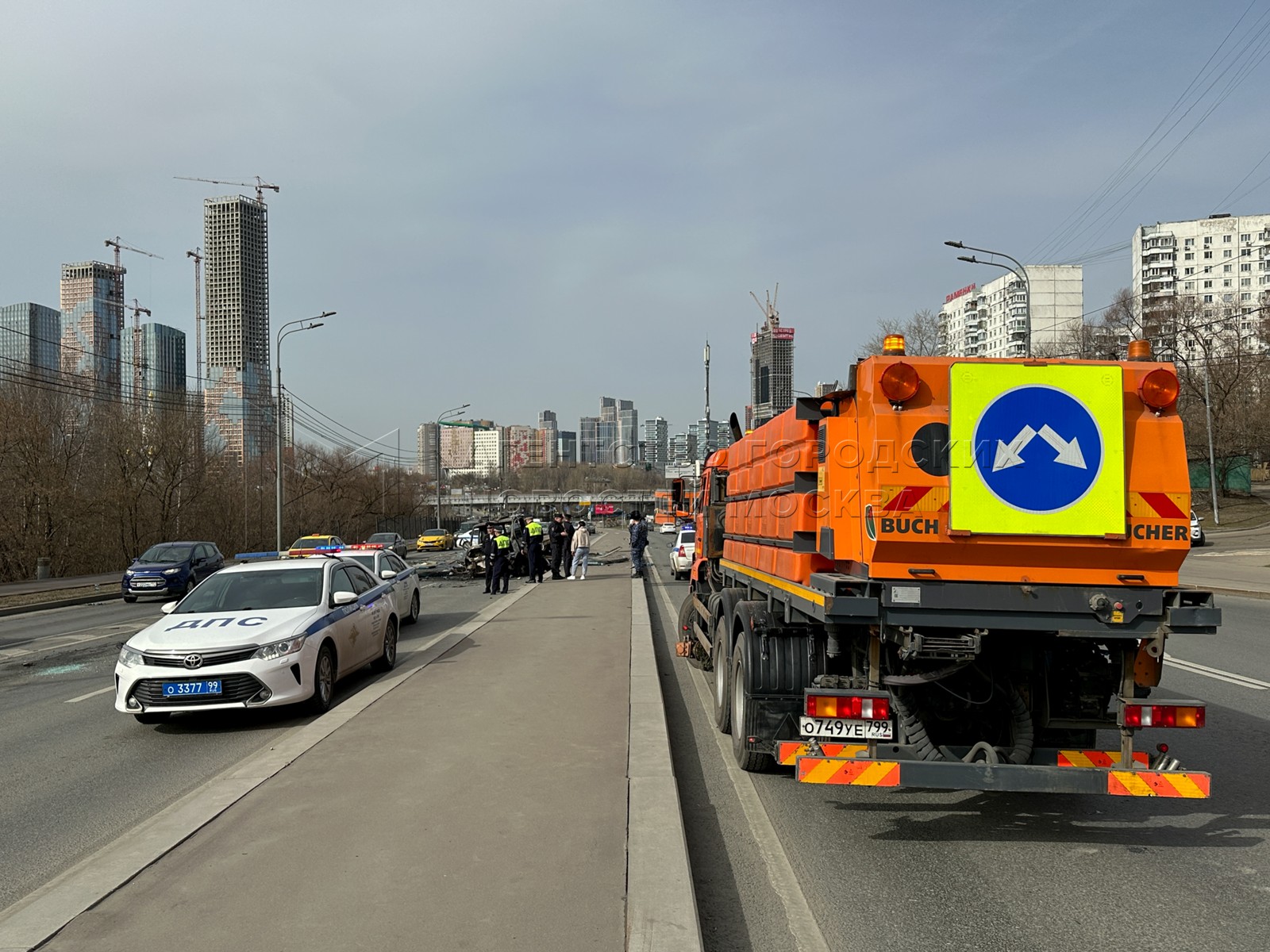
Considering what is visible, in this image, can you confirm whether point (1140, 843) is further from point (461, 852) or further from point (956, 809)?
point (461, 852)

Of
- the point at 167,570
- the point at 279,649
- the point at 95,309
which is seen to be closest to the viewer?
the point at 279,649

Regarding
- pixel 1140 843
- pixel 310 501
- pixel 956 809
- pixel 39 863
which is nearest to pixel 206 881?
pixel 39 863

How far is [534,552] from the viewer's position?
25.1 metres

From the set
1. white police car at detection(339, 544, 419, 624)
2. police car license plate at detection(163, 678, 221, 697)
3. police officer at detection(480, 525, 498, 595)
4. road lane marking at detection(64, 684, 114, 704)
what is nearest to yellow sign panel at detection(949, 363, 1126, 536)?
police car license plate at detection(163, 678, 221, 697)

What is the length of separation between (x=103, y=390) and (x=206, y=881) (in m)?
41.7

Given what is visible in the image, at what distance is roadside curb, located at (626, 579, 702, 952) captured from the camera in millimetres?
3748

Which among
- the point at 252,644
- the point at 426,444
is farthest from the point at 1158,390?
the point at 426,444

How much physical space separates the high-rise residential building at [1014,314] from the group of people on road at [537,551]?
24329mm

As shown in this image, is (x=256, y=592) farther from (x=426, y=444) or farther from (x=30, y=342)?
(x=426, y=444)

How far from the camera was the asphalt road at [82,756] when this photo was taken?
217 inches

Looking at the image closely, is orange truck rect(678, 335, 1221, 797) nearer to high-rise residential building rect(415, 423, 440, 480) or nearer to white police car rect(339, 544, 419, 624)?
white police car rect(339, 544, 419, 624)

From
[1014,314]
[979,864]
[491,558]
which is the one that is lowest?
[979,864]

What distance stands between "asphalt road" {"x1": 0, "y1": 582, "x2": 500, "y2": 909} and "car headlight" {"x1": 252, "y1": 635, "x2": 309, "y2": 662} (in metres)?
0.67

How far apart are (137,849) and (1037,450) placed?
199 inches
